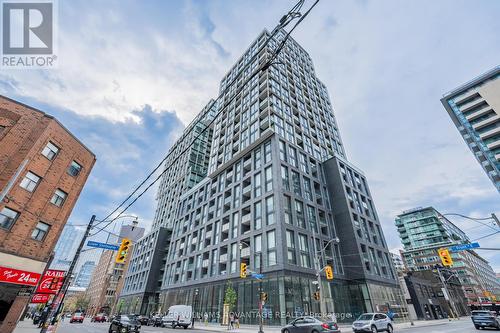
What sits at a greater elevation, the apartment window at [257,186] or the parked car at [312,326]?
the apartment window at [257,186]

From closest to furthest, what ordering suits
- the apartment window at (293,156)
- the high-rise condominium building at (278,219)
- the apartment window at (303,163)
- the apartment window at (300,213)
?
the high-rise condominium building at (278,219) → the apartment window at (300,213) → the apartment window at (293,156) → the apartment window at (303,163)

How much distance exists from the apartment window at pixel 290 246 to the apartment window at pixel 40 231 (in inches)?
1072

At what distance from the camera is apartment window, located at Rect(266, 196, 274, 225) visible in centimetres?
3610

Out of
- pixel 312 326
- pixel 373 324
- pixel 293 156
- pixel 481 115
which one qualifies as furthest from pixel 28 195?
pixel 481 115

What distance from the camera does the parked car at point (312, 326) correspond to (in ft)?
54.5

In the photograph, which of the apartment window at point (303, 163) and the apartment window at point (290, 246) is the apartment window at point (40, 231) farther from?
the apartment window at point (303, 163)

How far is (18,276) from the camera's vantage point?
17.0m

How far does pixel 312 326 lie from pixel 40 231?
23.8 m

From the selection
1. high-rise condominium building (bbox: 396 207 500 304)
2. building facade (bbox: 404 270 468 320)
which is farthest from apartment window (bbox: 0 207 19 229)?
high-rise condominium building (bbox: 396 207 500 304)

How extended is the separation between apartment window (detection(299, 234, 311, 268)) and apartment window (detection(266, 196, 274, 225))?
534cm

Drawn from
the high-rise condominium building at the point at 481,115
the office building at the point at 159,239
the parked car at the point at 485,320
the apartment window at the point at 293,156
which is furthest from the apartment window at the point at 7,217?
the high-rise condominium building at the point at 481,115

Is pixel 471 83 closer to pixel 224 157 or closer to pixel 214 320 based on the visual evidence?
pixel 224 157

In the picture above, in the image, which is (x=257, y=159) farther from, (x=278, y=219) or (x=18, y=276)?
(x=18, y=276)

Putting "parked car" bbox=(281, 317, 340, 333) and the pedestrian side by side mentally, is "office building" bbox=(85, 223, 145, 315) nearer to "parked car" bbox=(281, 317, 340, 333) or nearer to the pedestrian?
the pedestrian
